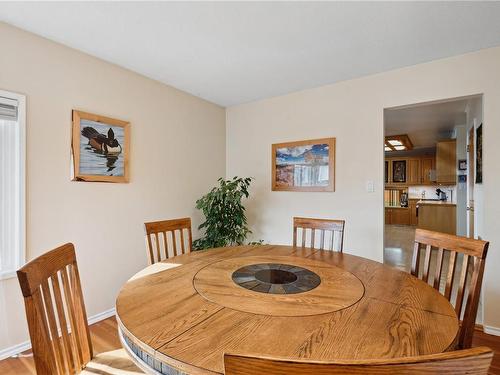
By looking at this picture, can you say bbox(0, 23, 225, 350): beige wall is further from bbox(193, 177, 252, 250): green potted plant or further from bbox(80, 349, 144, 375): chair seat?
bbox(80, 349, 144, 375): chair seat

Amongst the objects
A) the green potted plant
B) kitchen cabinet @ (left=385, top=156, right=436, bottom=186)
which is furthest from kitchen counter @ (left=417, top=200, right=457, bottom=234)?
the green potted plant

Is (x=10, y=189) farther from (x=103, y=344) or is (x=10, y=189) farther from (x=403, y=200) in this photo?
(x=403, y=200)

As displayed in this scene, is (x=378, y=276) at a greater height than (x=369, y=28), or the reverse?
(x=369, y=28)

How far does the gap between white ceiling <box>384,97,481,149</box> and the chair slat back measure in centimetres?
339

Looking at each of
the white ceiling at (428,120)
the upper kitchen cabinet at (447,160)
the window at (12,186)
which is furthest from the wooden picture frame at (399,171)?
the window at (12,186)

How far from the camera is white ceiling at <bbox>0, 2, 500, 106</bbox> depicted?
177 centimetres

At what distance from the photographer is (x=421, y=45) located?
222cm

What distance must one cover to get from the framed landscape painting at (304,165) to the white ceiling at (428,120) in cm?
93

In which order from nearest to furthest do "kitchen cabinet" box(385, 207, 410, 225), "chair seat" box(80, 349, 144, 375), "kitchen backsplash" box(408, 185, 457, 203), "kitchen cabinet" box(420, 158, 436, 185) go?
"chair seat" box(80, 349, 144, 375)
"kitchen backsplash" box(408, 185, 457, 203)
"kitchen cabinet" box(420, 158, 436, 185)
"kitchen cabinet" box(385, 207, 410, 225)

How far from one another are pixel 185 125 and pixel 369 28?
226 cm

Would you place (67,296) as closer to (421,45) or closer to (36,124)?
(36,124)

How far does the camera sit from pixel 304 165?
130 inches

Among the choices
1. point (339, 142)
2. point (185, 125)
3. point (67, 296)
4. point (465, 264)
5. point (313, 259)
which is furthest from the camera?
point (185, 125)

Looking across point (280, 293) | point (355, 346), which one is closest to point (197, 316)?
point (280, 293)
